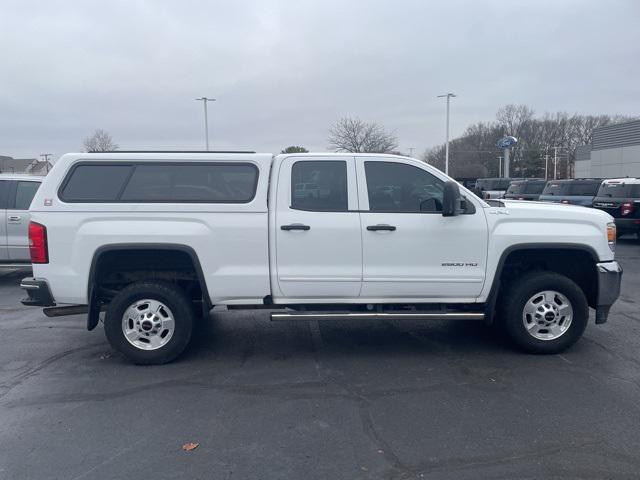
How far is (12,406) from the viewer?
478 centimetres

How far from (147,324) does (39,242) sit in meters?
1.28

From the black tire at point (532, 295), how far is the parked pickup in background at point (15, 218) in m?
7.94

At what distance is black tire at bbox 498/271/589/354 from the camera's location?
583 centimetres

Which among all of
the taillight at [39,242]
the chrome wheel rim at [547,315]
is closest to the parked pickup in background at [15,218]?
the taillight at [39,242]

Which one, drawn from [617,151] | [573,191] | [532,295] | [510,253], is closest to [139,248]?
[510,253]

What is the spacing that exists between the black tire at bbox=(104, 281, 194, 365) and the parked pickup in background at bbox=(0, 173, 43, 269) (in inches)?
202

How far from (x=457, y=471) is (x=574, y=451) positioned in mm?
869

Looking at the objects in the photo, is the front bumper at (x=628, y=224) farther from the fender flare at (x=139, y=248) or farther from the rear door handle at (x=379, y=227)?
the fender flare at (x=139, y=248)

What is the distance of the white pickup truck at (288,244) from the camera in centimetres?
554

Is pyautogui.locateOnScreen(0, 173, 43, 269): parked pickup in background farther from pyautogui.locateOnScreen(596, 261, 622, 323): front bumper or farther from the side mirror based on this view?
pyautogui.locateOnScreen(596, 261, 622, 323): front bumper

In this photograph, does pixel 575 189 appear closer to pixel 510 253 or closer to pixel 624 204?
pixel 624 204

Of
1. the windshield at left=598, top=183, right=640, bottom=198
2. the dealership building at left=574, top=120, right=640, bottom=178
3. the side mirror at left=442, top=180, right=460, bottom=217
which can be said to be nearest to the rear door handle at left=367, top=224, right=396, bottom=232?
the side mirror at left=442, top=180, right=460, bottom=217

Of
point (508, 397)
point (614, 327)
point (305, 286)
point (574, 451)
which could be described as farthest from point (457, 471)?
point (614, 327)

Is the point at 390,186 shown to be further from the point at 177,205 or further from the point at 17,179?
the point at 17,179
